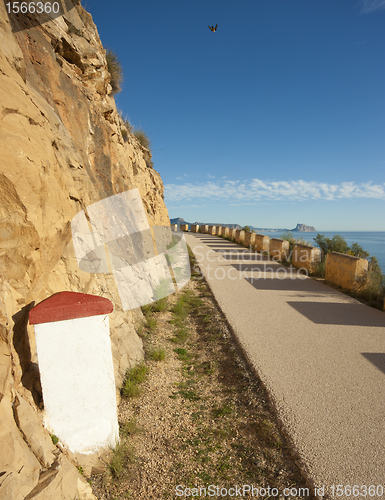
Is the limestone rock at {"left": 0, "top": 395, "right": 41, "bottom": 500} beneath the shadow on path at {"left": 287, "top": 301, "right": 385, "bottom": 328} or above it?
above

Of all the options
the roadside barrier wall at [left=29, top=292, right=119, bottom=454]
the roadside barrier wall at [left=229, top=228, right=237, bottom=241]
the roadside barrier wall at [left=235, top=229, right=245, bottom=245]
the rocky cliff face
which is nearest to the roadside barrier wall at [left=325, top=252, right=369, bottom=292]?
the rocky cliff face

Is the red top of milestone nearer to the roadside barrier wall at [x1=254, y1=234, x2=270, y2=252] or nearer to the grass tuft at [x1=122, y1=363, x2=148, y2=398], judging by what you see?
the grass tuft at [x1=122, y1=363, x2=148, y2=398]

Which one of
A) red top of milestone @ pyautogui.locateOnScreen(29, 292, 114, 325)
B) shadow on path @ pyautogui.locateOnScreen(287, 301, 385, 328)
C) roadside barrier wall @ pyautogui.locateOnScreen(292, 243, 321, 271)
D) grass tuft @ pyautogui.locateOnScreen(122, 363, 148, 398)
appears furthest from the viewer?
roadside barrier wall @ pyautogui.locateOnScreen(292, 243, 321, 271)

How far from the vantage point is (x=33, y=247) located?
250 centimetres

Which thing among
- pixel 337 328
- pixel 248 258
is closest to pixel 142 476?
pixel 337 328

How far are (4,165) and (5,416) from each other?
181 cm

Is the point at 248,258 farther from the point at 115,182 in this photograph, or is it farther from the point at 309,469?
the point at 309,469

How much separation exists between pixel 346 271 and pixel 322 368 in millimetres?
4954

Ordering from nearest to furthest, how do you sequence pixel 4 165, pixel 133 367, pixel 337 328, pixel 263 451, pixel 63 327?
pixel 4 165 → pixel 63 327 → pixel 263 451 → pixel 133 367 → pixel 337 328

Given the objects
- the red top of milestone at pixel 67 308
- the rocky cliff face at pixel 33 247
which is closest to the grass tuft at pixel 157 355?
the rocky cliff face at pixel 33 247

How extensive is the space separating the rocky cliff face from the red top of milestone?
0.22 meters

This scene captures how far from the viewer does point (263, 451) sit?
9.46ft

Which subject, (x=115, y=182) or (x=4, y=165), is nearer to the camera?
(x=4, y=165)

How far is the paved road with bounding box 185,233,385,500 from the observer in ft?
8.74
